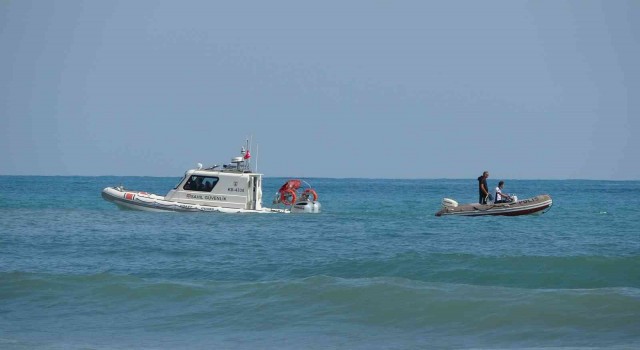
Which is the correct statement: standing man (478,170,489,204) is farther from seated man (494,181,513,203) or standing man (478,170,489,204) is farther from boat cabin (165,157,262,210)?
boat cabin (165,157,262,210)

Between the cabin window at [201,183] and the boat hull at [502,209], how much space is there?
740cm

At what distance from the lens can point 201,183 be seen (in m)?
27.9

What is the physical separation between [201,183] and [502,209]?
9216 millimetres

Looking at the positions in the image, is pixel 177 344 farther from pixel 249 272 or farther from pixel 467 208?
pixel 467 208

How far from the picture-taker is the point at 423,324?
463 inches

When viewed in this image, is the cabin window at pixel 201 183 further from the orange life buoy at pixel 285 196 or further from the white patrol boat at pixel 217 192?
the orange life buoy at pixel 285 196

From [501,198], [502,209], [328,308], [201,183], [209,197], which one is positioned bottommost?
[328,308]

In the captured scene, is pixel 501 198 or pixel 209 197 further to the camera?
pixel 501 198

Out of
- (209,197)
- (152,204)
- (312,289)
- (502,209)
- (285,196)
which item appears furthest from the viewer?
(285,196)

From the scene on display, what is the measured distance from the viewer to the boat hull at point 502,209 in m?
28.7

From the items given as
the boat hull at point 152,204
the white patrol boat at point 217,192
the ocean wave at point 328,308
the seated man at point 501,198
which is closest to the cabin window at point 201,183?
the white patrol boat at point 217,192

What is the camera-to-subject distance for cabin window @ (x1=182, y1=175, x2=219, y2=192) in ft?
91.1

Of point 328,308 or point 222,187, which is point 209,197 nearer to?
point 222,187

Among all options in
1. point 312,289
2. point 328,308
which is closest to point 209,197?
point 312,289
